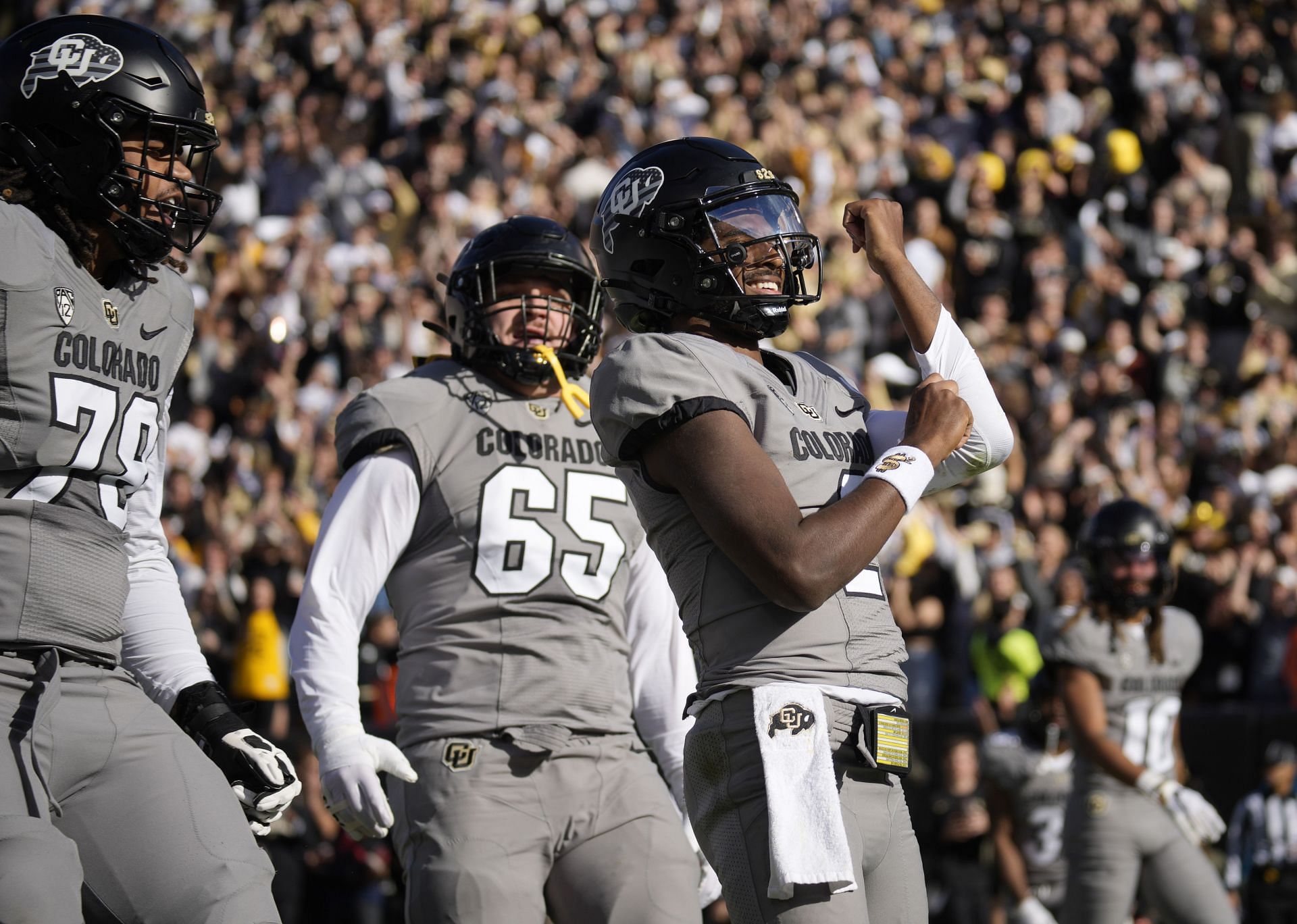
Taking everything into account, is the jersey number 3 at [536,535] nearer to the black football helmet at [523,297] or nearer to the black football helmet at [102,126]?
the black football helmet at [523,297]

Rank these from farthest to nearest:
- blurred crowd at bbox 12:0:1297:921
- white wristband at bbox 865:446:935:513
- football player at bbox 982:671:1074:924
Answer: blurred crowd at bbox 12:0:1297:921
football player at bbox 982:671:1074:924
white wristband at bbox 865:446:935:513

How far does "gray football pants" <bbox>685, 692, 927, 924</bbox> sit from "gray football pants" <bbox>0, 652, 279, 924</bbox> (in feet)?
2.48

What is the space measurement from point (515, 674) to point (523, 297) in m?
0.92

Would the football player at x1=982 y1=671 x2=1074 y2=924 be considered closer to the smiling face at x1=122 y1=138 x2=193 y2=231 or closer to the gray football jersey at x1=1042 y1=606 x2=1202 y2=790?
the gray football jersey at x1=1042 y1=606 x2=1202 y2=790

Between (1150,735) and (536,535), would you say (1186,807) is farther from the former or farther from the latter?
(536,535)

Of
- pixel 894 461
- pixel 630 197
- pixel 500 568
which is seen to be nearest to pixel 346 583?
pixel 500 568

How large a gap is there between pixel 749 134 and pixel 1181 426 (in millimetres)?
4253

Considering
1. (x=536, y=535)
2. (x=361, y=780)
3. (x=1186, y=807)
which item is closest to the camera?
(x=361, y=780)

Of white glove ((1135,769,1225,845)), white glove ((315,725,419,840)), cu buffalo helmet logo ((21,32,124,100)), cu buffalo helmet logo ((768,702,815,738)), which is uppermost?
cu buffalo helmet logo ((21,32,124,100))

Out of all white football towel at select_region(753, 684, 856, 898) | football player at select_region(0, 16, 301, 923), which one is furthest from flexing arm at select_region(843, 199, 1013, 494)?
football player at select_region(0, 16, 301, 923)

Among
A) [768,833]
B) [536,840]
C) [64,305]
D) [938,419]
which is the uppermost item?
[64,305]

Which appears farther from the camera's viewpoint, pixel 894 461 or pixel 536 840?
pixel 536 840

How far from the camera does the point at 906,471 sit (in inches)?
107

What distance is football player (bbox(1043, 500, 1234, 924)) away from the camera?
5551 mm
